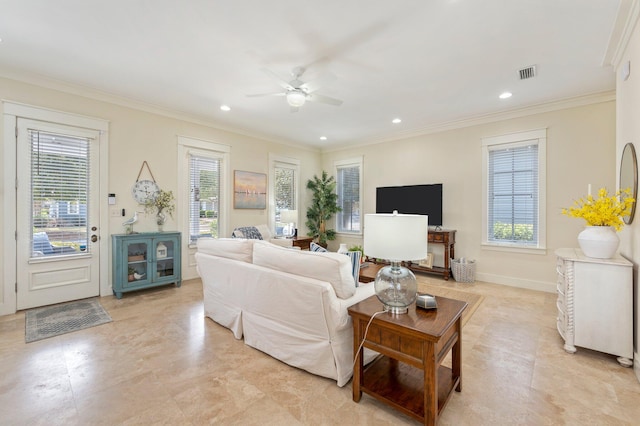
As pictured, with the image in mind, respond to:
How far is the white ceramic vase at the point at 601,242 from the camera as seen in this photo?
7.80 feet

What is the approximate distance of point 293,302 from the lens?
2127mm

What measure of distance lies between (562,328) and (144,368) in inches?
146

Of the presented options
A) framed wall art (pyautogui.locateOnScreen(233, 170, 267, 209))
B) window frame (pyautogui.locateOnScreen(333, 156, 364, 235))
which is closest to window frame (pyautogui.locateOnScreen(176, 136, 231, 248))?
framed wall art (pyautogui.locateOnScreen(233, 170, 267, 209))

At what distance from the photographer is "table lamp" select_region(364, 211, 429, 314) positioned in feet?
5.47

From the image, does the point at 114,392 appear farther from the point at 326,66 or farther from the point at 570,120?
the point at 570,120

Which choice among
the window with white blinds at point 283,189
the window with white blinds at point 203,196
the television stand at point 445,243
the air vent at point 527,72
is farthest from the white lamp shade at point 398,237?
the window with white blinds at point 283,189

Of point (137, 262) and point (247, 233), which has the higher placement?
point (247, 233)

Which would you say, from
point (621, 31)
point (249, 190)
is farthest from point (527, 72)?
point (249, 190)

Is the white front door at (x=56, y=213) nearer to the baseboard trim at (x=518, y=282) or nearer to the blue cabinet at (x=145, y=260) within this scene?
the blue cabinet at (x=145, y=260)

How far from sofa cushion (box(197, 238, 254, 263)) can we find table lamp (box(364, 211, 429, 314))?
136 centimetres

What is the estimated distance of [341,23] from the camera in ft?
7.86

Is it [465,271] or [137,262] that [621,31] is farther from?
[137,262]

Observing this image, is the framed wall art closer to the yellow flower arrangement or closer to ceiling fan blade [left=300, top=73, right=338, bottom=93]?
ceiling fan blade [left=300, top=73, right=338, bottom=93]

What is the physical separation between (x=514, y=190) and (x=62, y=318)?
647 centimetres
